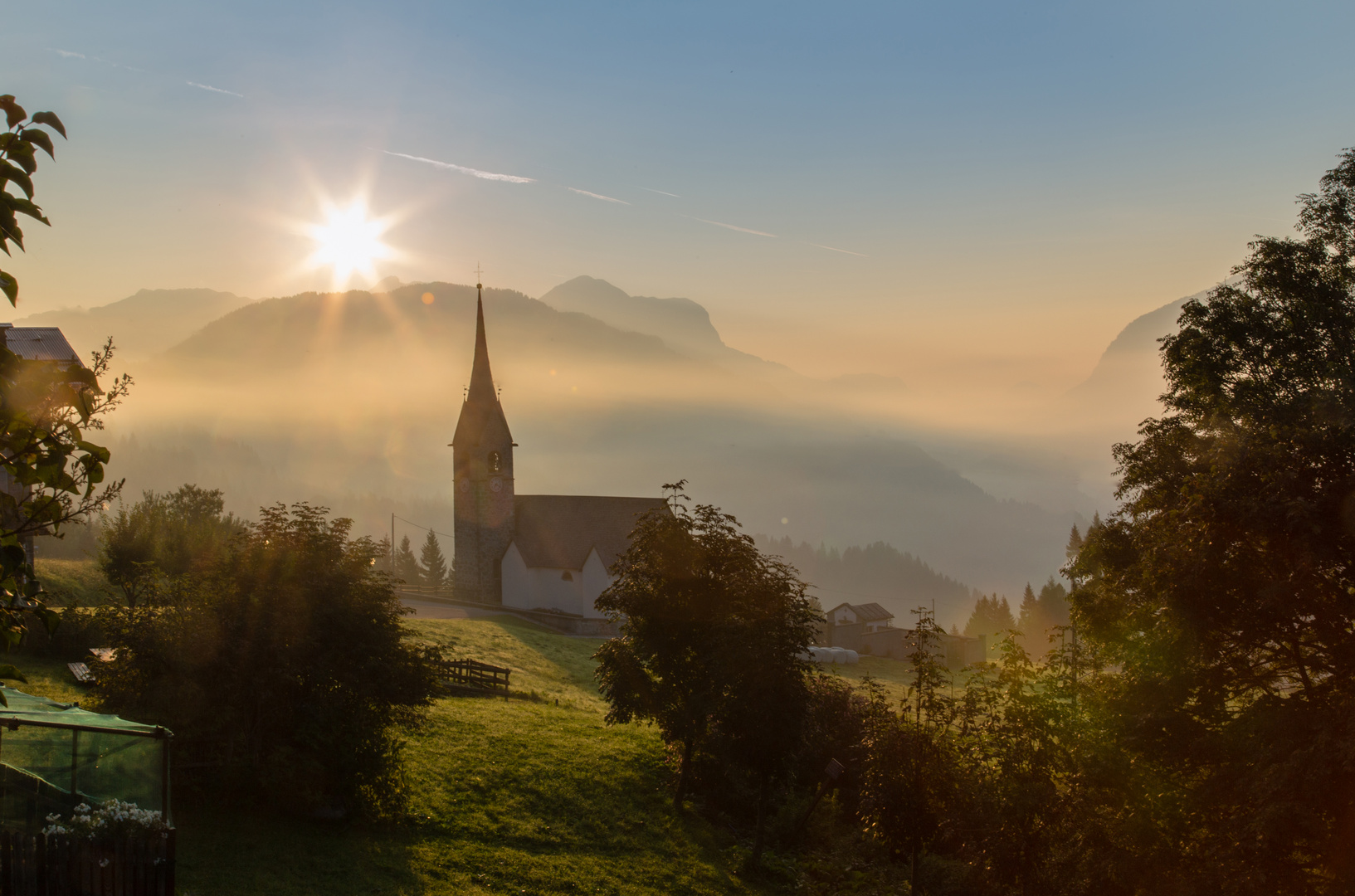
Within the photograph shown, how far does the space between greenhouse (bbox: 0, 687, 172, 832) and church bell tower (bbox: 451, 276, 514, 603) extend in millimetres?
55758

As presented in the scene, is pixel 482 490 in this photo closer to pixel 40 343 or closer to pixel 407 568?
pixel 40 343

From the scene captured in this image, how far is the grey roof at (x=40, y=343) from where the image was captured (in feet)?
87.4

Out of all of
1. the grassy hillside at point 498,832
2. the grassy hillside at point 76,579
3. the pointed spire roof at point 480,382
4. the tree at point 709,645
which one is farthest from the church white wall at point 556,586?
the tree at point 709,645

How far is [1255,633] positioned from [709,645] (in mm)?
11425

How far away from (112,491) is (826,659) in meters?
63.0

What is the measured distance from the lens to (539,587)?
67.8 meters

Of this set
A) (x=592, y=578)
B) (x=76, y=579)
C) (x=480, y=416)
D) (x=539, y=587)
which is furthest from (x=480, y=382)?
(x=76, y=579)

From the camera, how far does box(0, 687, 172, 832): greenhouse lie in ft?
35.7

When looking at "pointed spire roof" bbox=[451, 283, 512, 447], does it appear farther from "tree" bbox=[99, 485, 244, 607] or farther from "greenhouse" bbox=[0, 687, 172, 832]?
"greenhouse" bbox=[0, 687, 172, 832]

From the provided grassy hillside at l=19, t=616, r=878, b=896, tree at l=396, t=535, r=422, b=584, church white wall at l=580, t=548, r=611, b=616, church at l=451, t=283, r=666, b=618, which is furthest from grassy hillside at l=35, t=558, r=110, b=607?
tree at l=396, t=535, r=422, b=584

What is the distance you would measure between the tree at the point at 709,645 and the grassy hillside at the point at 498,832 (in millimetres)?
1844

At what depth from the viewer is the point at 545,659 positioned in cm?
4803

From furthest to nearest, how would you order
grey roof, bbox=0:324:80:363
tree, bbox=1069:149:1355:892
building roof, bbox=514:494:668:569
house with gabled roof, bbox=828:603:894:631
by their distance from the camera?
house with gabled roof, bbox=828:603:894:631 → building roof, bbox=514:494:668:569 → grey roof, bbox=0:324:80:363 → tree, bbox=1069:149:1355:892

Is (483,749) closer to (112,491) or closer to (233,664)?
(233,664)
